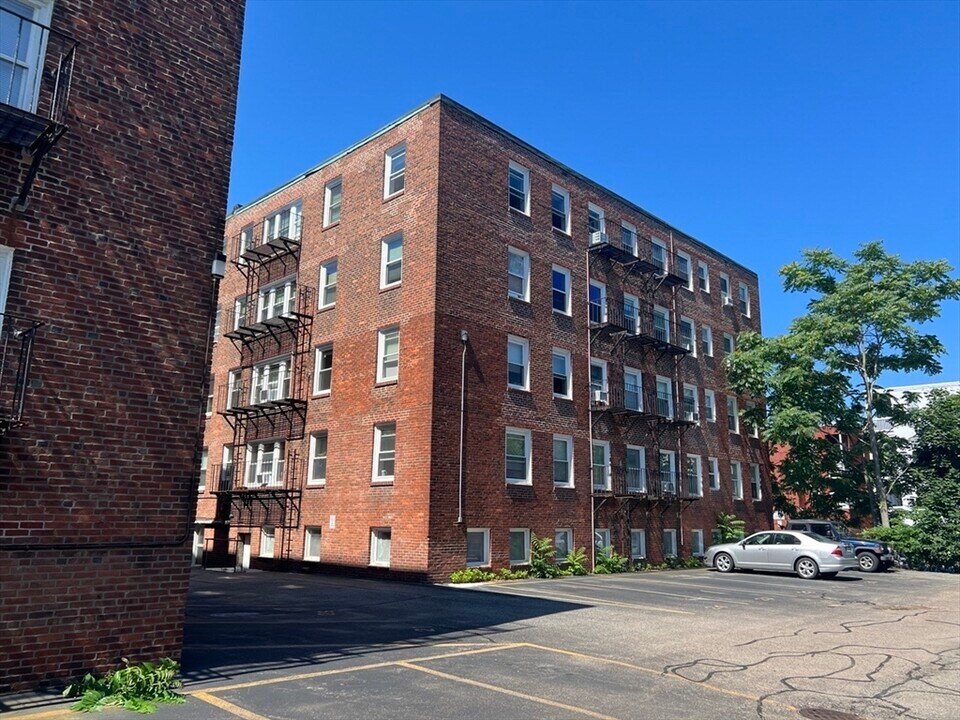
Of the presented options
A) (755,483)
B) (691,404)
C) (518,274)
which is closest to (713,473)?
(691,404)

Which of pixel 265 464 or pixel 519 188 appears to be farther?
pixel 265 464

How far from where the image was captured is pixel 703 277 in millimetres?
35250

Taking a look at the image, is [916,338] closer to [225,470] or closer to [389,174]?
[389,174]

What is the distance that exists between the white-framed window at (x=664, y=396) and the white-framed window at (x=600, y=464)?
14.0ft

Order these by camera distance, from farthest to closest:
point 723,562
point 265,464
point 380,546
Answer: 1. point 265,464
2. point 723,562
3. point 380,546

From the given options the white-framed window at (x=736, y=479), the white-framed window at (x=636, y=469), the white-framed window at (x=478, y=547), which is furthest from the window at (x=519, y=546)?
the white-framed window at (x=736, y=479)

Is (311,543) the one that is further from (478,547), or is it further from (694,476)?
(694,476)

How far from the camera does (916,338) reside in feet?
111

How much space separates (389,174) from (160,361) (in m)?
17.1

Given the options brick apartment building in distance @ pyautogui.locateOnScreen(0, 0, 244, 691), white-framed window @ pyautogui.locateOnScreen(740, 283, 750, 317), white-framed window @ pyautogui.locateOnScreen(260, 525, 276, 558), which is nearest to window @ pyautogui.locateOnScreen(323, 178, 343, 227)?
white-framed window @ pyautogui.locateOnScreen(260, 525, 276, 558)

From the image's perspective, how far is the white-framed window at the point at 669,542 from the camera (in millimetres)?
28594

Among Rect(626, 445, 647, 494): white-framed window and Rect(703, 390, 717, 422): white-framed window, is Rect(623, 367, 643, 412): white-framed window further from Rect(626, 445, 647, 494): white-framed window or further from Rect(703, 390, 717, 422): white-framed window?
Rect(703, 390, 717, 422): white-framed window

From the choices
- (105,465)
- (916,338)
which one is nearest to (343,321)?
(105,465)

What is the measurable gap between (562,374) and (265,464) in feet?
37.2
